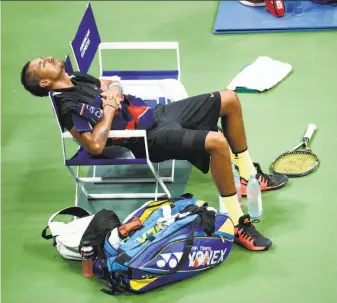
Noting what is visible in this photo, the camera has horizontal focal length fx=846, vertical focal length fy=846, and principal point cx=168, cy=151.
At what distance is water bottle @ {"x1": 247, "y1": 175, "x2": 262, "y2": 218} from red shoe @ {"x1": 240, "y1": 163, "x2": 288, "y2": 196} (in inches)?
9.2

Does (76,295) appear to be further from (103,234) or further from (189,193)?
(189,193)

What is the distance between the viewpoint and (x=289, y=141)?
6.87 meters

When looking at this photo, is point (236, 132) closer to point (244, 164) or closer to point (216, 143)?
point (244, 164)

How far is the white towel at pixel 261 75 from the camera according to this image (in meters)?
7.74

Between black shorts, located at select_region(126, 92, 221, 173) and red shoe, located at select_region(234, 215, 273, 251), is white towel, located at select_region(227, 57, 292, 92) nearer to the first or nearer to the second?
black shorts, located at select_region(126, 92, 221, 173)

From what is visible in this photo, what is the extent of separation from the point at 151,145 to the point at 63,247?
0.94 metres

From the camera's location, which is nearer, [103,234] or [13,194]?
[103,234]

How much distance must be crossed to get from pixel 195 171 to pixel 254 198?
2.67ft

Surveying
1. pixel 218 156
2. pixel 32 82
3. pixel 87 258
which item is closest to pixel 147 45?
pixel 32 82

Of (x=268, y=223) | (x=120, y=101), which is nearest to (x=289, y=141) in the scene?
(x=268, y=223)

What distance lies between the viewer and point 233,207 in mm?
5789

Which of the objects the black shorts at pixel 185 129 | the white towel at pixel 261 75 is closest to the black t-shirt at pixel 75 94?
the black shorts at pixel 185 129

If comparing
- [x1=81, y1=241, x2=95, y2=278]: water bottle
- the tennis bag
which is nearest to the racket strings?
the tennis bag

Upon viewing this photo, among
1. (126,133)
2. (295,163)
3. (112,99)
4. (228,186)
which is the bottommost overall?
(295,163)
